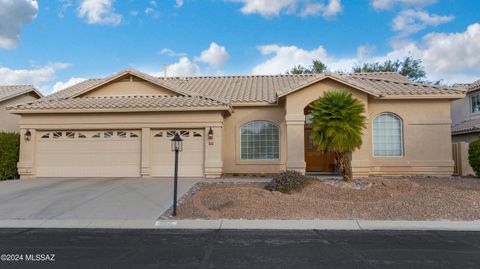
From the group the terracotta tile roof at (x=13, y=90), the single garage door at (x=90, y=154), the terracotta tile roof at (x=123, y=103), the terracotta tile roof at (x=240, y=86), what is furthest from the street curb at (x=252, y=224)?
the terracotta tile roof at (x=13, y=90)

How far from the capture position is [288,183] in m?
11.0

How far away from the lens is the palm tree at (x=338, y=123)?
38.4 feet

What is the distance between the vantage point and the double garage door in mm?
15711

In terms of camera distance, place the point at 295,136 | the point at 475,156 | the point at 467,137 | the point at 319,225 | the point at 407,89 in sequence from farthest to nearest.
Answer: the point at 467,137 < the point at 407,89 < the point at 295,136 < the point at 475,156 < the point at 319,225

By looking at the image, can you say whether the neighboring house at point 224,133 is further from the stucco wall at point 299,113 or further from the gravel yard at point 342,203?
the gravel yard at point 342,203

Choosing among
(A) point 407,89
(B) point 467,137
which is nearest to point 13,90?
(A) point 407,89

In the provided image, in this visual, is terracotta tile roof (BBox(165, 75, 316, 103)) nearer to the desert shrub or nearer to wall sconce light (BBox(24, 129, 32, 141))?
the desert shrub

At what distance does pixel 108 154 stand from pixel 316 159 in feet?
32.0

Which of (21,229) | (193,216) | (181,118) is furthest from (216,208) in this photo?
(181,118)

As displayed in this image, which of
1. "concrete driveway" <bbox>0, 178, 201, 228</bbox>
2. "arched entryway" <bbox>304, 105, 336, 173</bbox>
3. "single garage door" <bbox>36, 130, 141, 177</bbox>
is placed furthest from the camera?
"arched entryway" <bbox>304, 105, 336, 173</bbox>

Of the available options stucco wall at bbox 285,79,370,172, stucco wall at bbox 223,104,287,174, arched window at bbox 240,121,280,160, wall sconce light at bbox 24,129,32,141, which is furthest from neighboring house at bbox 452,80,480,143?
wall sconce light at bbox 24,129,32,141

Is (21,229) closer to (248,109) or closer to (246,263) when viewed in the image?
(246,263)

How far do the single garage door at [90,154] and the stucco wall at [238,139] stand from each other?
400 centimetres

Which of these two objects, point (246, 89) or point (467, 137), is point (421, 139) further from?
point (246, 89)
